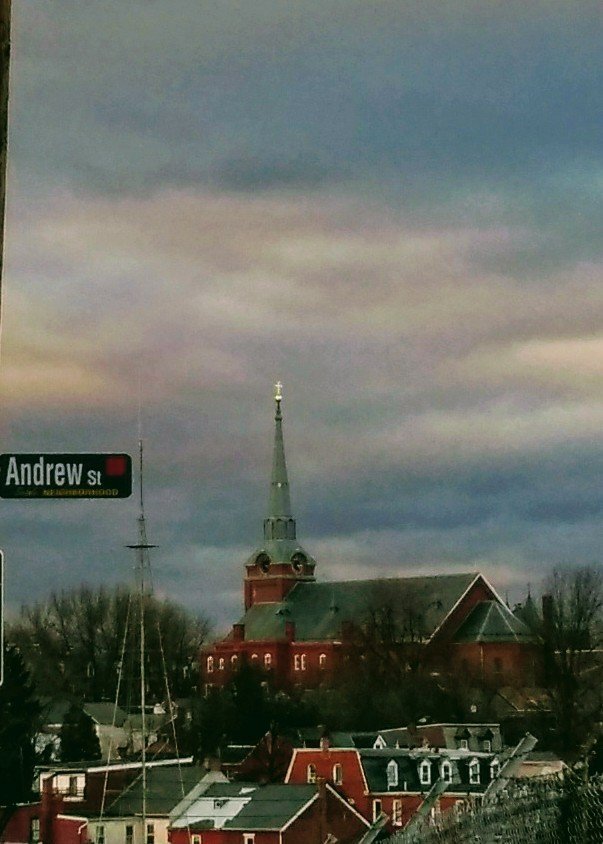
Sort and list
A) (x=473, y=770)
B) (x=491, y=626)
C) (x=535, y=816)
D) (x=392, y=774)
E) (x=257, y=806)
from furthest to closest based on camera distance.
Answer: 1. (x=491, y=626)
2. (x=392, y=774)
3. (x=473, y=770)
4. (x=257, y=806)
5. (x=535, y=816)

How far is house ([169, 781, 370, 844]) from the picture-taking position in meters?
67.6

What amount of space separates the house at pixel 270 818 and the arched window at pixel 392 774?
6460 mm

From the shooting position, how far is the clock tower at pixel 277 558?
17250 centimetres

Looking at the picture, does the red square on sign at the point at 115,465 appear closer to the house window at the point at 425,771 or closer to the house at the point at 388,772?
the house at the point at 388,772

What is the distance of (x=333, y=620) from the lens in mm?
166625

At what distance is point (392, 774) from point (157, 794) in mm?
10382

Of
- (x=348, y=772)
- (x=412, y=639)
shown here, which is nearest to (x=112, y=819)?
(x=348, y=772)

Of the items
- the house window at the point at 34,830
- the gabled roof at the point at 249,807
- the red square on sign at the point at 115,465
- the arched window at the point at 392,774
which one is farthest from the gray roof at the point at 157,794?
the red square on sign at the point at 115,465

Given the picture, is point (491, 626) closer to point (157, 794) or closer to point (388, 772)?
point (388, 772)

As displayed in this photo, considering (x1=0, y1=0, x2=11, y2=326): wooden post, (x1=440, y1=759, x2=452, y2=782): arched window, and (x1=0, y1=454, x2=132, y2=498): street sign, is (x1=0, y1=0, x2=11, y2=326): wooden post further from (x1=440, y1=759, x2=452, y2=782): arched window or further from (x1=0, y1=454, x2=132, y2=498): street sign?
(x1=440, y1=759, x2=452, y2=782): arched window

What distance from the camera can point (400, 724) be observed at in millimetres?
115125

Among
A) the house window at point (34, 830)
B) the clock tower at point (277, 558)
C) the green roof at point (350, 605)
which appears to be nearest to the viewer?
the house window at point (34, 830)

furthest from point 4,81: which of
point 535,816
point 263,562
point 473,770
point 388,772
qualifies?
point 263,562

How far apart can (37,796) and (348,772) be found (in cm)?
1386
